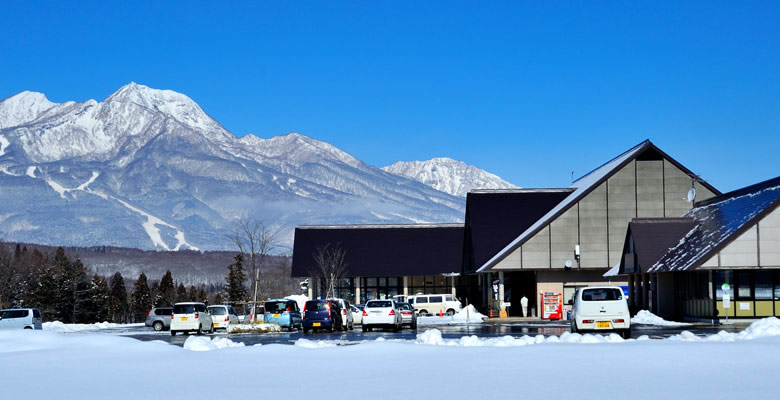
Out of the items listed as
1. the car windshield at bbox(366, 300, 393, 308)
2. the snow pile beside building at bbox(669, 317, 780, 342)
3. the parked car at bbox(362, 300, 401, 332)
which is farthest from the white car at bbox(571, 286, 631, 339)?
the car windshield at bbox(366, 300, 393, 308)

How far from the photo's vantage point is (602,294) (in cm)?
3022

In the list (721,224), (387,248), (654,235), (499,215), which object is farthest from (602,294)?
(387,248)

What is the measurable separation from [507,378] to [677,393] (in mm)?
3292

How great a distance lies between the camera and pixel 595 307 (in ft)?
98.0

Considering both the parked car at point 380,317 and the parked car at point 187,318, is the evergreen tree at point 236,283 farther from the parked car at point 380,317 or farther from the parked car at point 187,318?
the parked car at point 380,317

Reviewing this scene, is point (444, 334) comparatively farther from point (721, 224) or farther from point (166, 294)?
point (166, 294)

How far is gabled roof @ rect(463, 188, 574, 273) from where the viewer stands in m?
64.3

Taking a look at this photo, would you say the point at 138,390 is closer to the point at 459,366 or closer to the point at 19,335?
the point at 459,366

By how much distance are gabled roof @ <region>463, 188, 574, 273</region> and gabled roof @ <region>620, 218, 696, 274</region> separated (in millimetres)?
16290

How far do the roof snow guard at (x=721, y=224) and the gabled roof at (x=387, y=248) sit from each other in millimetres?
28975

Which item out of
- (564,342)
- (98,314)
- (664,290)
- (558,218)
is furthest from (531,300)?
(98,314)

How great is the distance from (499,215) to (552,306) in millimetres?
13604

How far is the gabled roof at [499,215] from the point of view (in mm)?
64312

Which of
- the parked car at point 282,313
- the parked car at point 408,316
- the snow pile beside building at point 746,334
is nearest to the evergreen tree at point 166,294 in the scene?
the parked car at point 282,313
